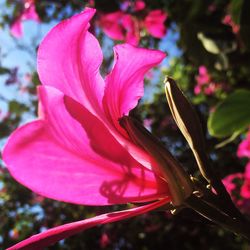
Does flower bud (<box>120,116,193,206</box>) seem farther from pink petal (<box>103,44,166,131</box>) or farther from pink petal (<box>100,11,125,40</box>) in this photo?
pink petal (<box>100,11,125,40</box>)

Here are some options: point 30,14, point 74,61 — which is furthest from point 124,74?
point 30,14

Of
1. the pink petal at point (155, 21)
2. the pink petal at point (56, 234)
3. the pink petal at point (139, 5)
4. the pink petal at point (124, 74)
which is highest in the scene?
the pink petal at point (124, 74)

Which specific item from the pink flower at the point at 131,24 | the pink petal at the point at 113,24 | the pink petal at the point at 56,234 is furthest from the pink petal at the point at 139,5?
the pink petal at the point at 56,234

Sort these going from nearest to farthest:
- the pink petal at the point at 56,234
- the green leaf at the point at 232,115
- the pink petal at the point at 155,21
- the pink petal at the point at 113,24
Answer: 1. the pink petal at the point at 56,234
2. the green leaf at the point at 232,115
3. the pink petal at the point at 113,24
4. the pink petal at the point at 155,21

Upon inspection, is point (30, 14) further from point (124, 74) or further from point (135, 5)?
point (124, 74)

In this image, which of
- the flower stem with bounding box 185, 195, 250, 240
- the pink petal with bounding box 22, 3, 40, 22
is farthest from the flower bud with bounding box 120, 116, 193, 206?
the pink petal with bounding box 22, 3, 40, 22

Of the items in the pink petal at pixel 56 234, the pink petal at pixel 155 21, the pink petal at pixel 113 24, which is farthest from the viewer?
the pink petal at pixel 155 21

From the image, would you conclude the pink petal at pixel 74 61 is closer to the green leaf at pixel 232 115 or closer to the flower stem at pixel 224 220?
the flower stem at pixel 224 220

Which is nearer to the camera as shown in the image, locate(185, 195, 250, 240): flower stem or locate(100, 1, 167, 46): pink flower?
locate(185, 195, 250, 240): flower stem
